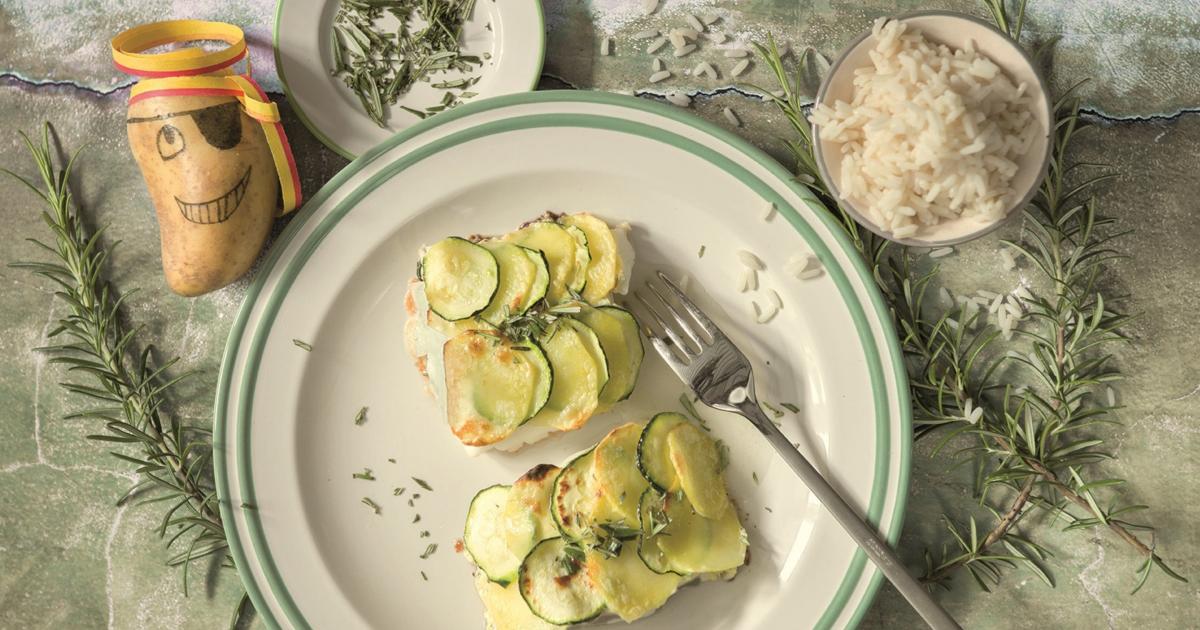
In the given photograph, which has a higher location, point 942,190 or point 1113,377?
point 942,190

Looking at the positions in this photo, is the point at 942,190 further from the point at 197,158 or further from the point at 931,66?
the point at 197,158

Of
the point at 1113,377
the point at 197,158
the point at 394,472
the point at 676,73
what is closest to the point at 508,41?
the point at 676,73

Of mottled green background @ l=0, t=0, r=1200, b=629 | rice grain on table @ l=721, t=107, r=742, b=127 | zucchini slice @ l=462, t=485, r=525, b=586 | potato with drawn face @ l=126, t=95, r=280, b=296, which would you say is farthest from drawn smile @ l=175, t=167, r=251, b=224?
rice grain on table @ l=721, t=107, r=742, b=127

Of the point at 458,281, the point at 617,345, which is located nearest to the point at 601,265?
the point at 617,345

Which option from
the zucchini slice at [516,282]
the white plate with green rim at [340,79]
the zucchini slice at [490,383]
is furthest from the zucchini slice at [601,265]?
the white plate with green rim at [340,79]

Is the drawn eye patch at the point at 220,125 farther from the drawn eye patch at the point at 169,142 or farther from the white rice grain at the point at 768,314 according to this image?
the white rice grain at the point at 768,314

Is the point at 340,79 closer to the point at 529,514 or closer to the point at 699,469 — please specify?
the point at 529,514
